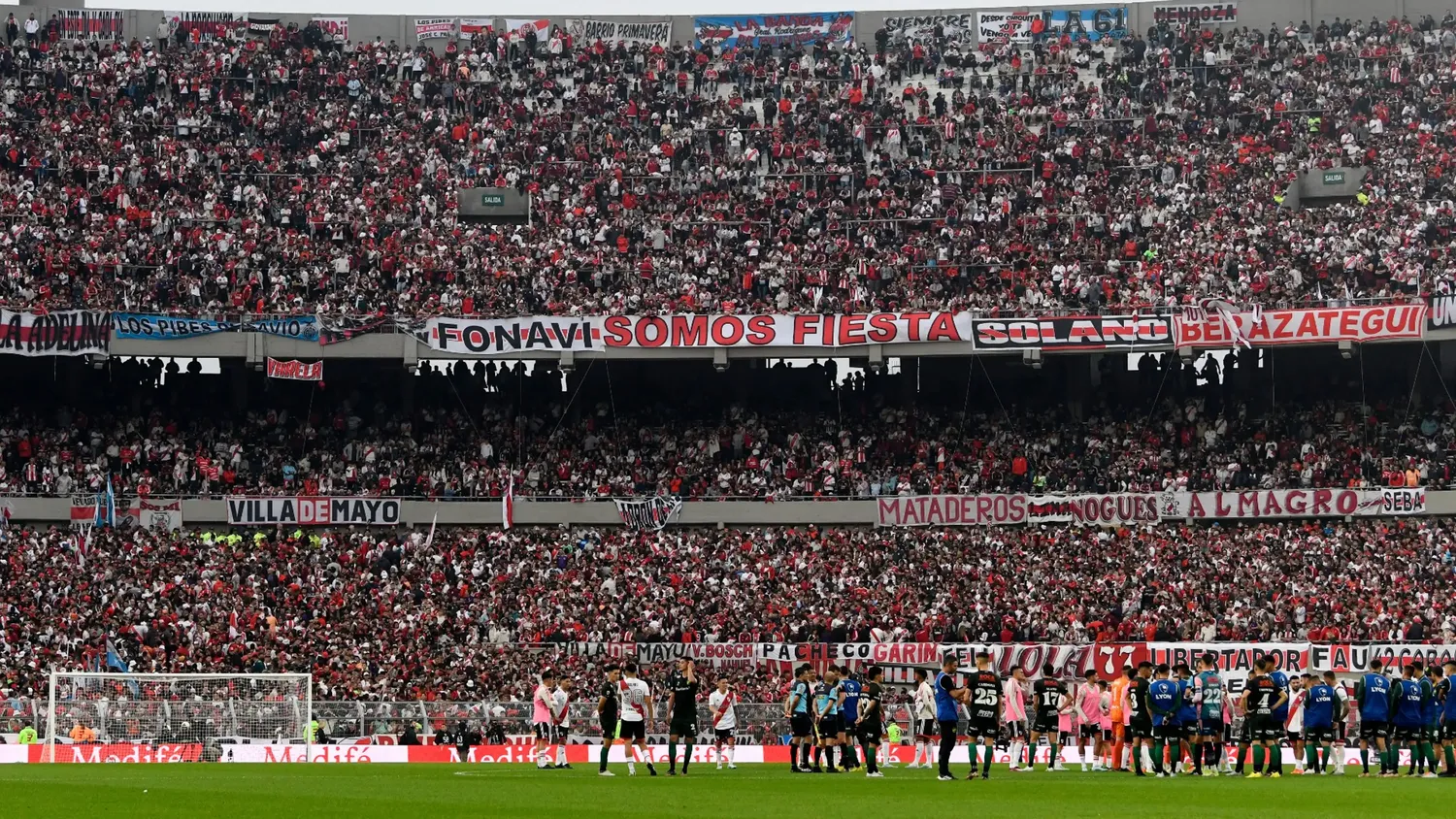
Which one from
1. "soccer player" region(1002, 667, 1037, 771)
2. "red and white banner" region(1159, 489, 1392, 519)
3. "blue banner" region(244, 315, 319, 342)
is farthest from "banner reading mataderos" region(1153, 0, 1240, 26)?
"soccer player" region(1002, 667, 1037, 771)

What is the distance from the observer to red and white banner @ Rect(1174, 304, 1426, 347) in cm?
4856

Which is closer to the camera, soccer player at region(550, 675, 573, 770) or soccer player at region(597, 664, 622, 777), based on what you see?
soccer player at region(597, 664, 622, 777)

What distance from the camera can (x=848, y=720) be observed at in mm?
26469

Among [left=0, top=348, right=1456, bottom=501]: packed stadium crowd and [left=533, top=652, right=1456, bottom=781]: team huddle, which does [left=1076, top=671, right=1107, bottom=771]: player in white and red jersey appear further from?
[left=0, top=348, right=1456, bottom=501]: packed stadium crowd

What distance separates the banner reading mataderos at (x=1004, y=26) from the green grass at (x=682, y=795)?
40530mm

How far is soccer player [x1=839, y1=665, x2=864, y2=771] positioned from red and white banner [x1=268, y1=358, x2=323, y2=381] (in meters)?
29.0

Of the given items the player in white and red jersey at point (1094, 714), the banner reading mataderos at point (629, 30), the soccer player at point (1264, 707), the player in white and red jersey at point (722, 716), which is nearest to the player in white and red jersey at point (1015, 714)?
the player in white and red jersey at point (1094, 714)

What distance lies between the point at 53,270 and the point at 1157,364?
1256 inches

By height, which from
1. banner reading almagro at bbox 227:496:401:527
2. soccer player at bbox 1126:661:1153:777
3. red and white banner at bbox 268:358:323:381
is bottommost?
soccer player at bbox 1126:661:1153:777

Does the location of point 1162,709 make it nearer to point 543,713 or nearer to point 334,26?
point 543,713

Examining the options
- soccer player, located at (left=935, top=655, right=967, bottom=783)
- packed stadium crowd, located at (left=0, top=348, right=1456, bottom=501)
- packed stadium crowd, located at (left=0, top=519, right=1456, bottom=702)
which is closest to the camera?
soccer player, located at (left=935, top=655, right=967, bottom=783)

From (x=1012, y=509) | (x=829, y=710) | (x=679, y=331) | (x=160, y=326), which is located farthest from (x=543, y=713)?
(x=160, y=326)

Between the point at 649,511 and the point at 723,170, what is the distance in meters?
12.8

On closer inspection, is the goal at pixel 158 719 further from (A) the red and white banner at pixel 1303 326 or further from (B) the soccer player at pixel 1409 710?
(A) the red and white banner at pixel 1303 326
